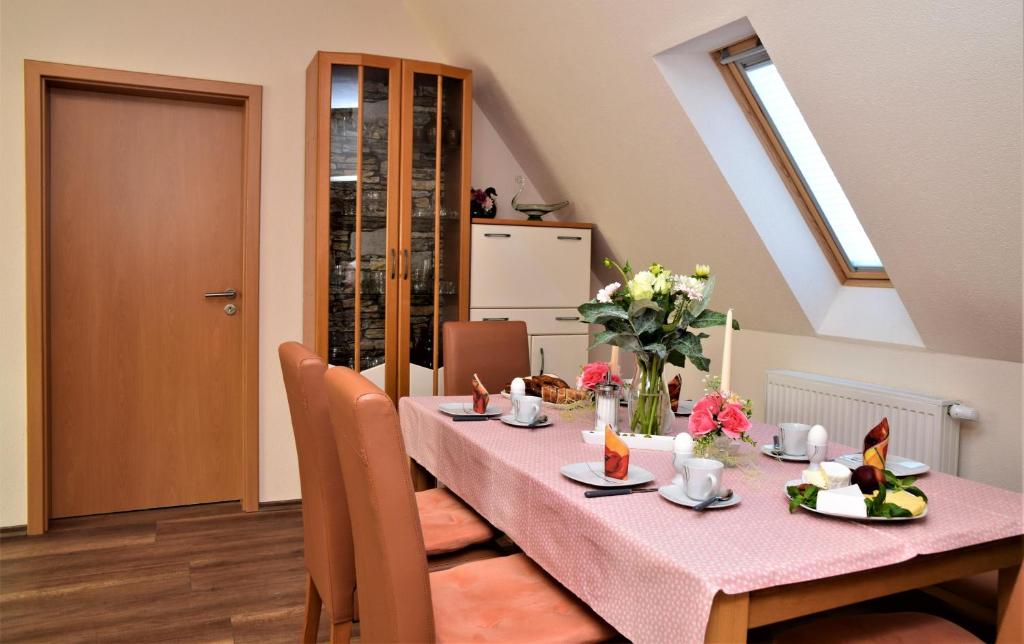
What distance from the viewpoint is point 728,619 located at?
1.23 m

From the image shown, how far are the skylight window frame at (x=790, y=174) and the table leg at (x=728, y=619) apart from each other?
2.04m

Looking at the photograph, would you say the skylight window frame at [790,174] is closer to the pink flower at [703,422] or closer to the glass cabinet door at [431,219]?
the glass cabinet door at [431,219]

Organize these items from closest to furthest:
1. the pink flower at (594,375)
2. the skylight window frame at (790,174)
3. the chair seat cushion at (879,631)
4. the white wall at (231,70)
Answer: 1. the chair seat cushion at (879,631)
2. the pink flower at (594,375)
3. the skylight window frame at (790,174)
4. the white wall at (231,70)

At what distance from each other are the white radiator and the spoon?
1.41m

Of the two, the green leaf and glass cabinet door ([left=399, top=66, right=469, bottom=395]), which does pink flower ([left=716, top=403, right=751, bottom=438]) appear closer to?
the green leaf

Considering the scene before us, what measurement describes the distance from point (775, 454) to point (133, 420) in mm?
2948

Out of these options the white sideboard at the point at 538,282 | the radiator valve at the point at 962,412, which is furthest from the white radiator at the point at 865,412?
the white sideboard at the point at 538,282

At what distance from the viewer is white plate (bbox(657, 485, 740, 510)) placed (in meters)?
1.52

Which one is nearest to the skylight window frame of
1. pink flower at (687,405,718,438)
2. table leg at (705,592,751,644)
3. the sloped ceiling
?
the sloped ceiling

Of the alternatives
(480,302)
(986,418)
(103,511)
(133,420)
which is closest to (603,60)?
(480,302)

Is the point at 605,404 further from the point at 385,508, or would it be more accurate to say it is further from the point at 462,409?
the point at 385,508

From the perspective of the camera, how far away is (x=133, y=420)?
3.74 meters

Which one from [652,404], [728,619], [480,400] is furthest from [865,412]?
[728,619]

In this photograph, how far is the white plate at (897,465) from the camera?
182 centimetres
